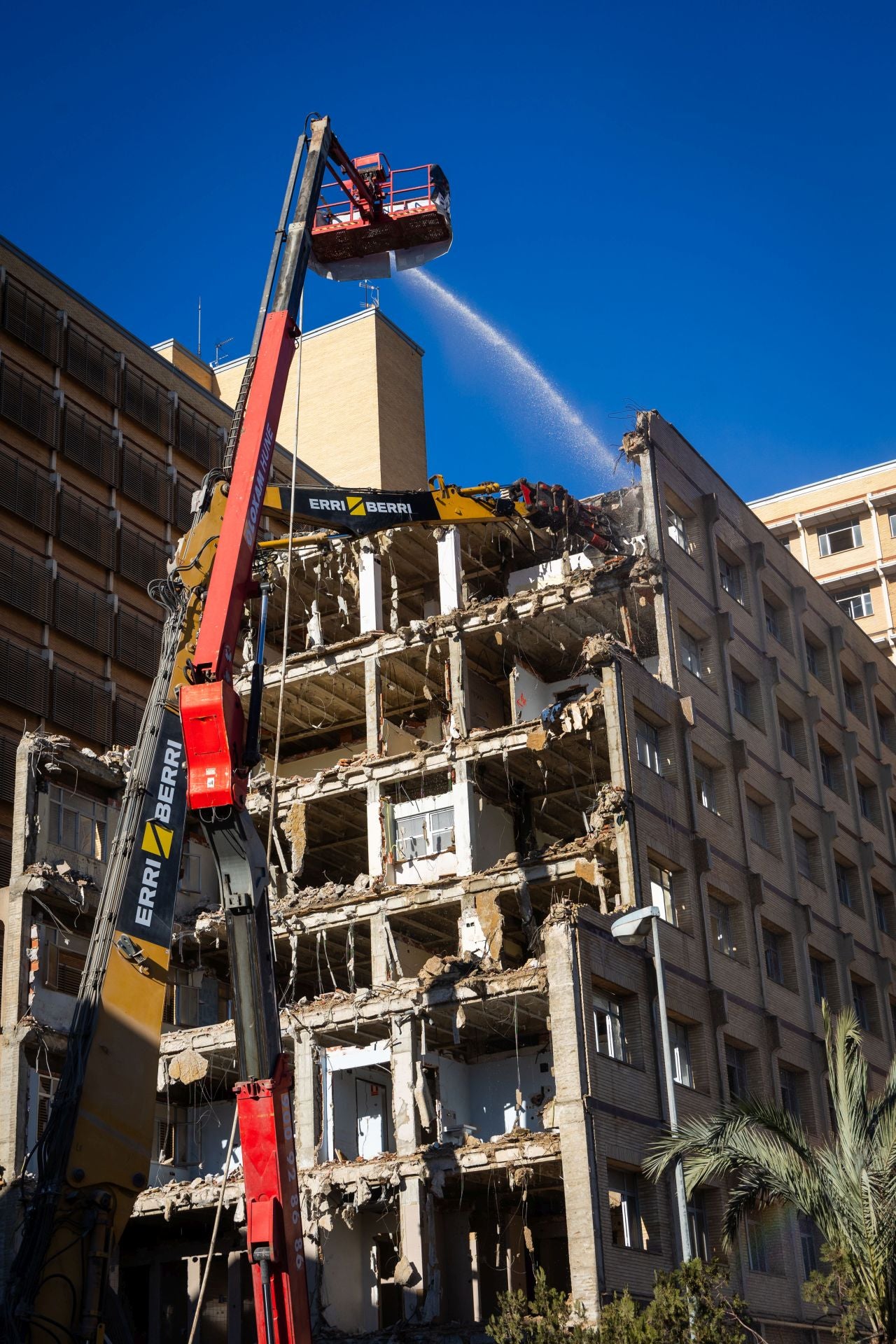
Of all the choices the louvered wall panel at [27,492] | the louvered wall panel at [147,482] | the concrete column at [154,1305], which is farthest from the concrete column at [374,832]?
the louvered wall panel at [147,482]

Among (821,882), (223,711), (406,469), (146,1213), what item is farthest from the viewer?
(406,469)

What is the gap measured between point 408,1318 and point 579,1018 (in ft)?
27.0

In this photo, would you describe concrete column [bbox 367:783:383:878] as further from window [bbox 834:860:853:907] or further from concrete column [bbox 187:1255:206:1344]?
window [bbox 834:860:853:907]

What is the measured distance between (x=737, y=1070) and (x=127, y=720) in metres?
27.0

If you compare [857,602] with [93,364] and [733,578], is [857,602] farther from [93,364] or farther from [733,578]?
[93,364]

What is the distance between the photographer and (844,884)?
59844 millimetres

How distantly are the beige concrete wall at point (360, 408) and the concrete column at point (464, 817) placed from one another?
30560 millimetres

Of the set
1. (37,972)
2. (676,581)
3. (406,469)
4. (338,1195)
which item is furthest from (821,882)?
(406,469)

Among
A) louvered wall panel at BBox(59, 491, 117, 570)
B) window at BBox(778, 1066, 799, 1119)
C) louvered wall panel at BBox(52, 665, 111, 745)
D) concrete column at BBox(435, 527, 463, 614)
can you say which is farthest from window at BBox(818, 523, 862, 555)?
louvered wall panel at BBox(52, 665, 111, 745)

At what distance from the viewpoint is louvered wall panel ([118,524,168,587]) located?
210ft

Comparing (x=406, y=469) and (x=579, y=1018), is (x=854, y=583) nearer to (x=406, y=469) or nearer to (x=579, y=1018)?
(x=406, y=469)

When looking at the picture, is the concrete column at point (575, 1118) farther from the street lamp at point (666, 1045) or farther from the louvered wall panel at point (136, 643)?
the louvered wall panel at point (136, 643)

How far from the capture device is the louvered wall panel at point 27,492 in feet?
195

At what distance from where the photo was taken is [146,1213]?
44406mm
